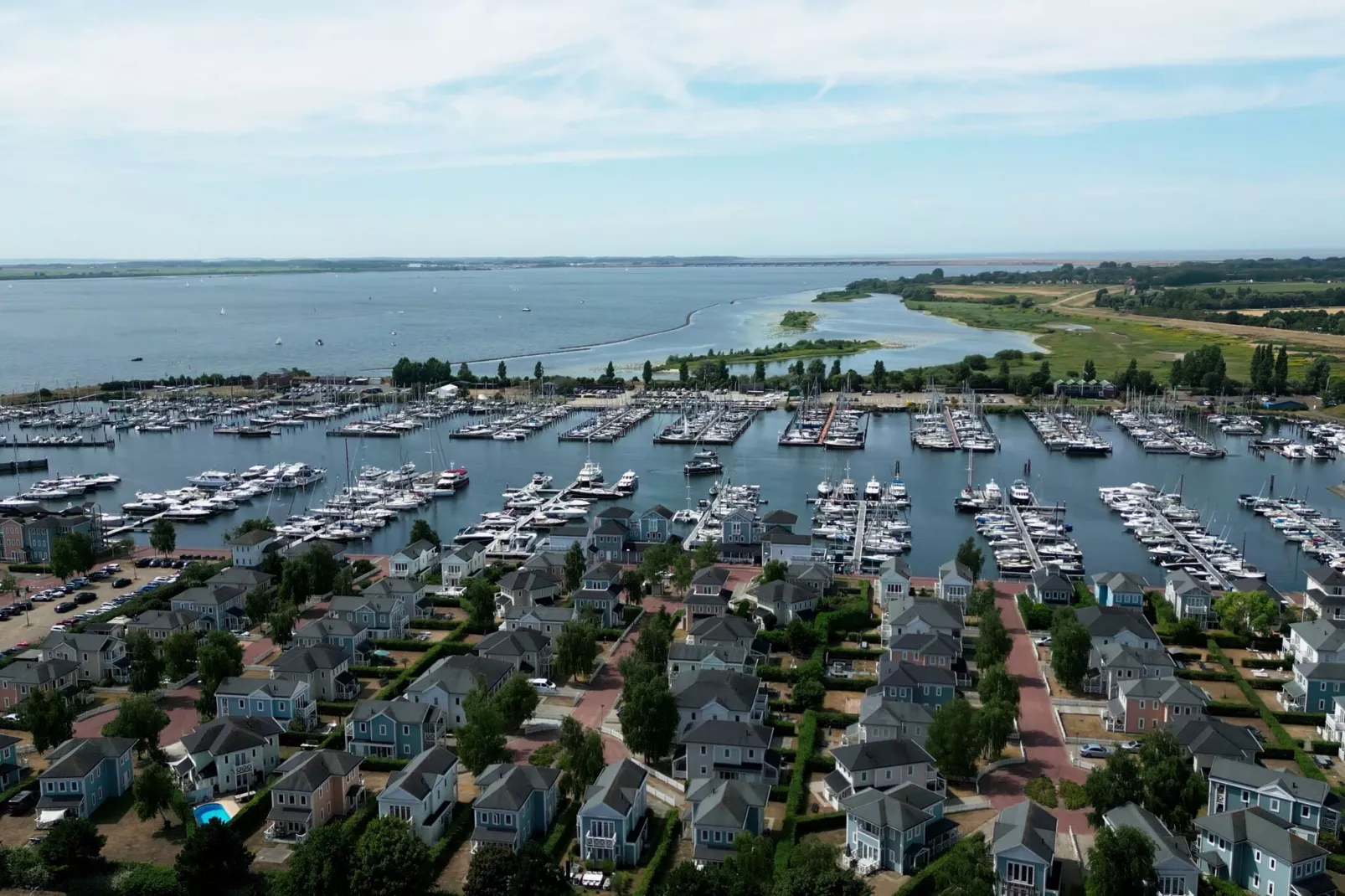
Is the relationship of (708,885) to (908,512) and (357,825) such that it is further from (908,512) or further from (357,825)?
(908,512)

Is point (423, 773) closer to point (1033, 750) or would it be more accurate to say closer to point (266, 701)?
point (266, 701)

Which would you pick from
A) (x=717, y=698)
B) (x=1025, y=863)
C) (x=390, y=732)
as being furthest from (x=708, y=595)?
(x=1025, y=863)

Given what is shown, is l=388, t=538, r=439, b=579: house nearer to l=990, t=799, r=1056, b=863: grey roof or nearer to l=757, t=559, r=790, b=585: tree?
l=757, t=559, r=790, b=585: tree

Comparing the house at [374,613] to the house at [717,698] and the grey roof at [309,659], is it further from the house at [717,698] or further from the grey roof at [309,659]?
the house at [717,698]

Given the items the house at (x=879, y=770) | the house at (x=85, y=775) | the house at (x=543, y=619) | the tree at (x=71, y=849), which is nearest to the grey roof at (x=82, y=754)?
the house at (x=85, y=775)

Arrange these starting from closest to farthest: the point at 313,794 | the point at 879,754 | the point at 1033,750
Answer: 1. the point at 313,794
2. the point at 879,754
3. the point at 1033,750

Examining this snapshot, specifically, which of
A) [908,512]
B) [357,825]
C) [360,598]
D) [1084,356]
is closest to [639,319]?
[1084,356]

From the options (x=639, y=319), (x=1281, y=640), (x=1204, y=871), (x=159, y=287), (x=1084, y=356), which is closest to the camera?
(x=1204, y=871)
